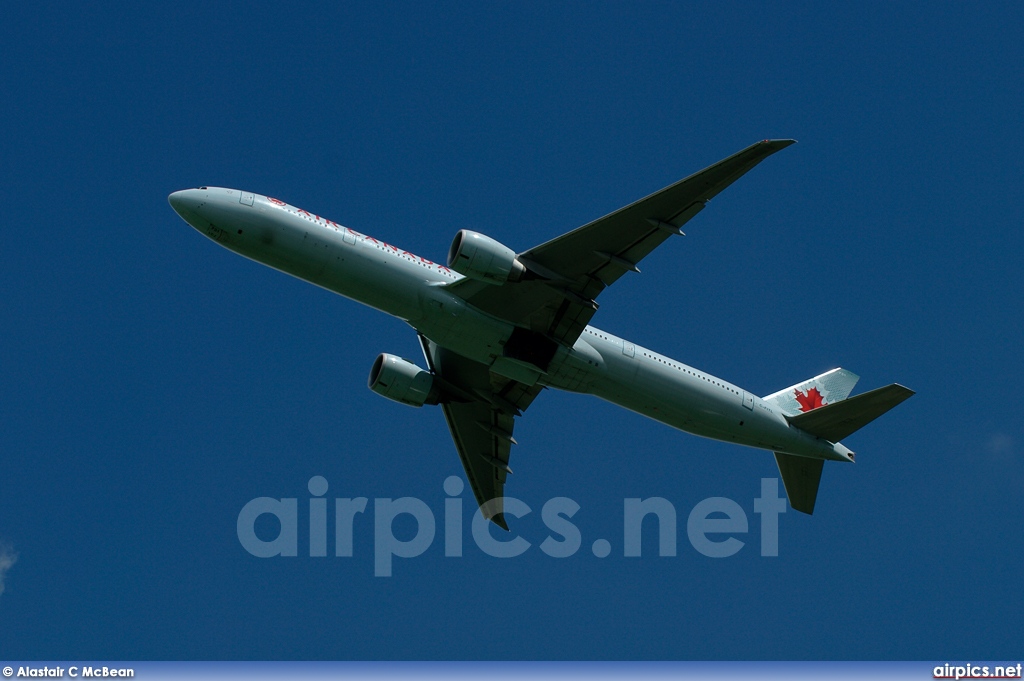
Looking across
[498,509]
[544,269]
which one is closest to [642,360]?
[544,269]

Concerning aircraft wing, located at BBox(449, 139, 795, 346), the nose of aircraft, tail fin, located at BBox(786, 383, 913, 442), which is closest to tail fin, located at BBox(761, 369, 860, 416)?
tail fin, located at BBox(786, 383, 913, 442)

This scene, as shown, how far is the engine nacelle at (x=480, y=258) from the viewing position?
3466 cm

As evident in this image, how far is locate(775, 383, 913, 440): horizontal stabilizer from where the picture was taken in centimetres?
3991

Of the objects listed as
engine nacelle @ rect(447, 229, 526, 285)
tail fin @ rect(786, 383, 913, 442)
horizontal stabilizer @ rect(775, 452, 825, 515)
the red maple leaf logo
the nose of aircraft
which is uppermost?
the nose of aircraft

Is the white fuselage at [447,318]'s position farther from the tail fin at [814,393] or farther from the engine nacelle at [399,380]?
the engine nacelle at [399,380]

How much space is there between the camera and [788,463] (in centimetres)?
4475

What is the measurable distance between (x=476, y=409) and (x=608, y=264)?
41.5ft

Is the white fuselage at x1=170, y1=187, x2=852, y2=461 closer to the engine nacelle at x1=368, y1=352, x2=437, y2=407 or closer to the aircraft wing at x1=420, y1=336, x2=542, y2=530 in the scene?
the engine nacelle at x1=368, y1=352, x2=437, y2=407

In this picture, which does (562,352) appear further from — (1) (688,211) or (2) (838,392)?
(2) (838,392)

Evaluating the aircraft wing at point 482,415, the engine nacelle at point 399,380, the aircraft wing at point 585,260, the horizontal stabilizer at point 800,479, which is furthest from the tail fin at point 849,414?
the engine nacelle at point 399,380

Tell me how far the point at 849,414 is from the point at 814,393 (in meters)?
4.91

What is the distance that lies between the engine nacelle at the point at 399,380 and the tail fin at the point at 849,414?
51.8 ft

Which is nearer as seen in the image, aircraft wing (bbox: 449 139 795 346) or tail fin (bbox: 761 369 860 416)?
aircraft wing (bbox: 449 139 795 346)

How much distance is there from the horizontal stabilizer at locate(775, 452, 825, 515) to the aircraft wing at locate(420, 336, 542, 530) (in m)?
11.7
